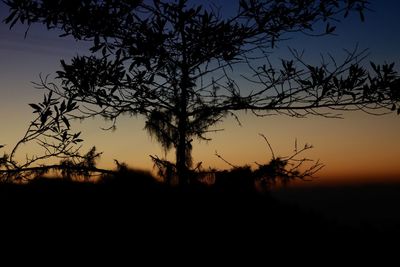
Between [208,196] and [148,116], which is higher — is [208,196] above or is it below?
below

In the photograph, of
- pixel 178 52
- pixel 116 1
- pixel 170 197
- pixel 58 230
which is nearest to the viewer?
pixel 116 1

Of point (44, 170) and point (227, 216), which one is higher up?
point (44, 170)

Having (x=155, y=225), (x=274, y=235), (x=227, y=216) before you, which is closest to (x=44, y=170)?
(x=155, y=225)

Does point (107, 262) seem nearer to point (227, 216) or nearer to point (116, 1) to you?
point (227, 216)

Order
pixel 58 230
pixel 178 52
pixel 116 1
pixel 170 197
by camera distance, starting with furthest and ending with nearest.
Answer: pixel 170 197, pixel 58 230, pixel 178 52, pixel 116 1

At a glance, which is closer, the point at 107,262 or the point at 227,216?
the point at 107,262

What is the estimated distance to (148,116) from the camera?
7.04 metres

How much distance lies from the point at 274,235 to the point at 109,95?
4074 millimetres

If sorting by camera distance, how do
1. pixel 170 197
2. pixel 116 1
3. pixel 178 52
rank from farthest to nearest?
pixel 170 197, pixel 178 52, pixel 116 1

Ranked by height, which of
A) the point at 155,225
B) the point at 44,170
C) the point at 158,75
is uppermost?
the point at 158,75

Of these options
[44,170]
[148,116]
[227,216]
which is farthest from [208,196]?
[44,170]

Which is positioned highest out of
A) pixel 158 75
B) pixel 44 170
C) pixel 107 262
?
pixel 158 75

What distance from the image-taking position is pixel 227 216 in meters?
7.71

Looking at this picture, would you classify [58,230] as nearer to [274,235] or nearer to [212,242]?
[212,242]
